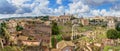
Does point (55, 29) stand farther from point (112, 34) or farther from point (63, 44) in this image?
point (112, 34)

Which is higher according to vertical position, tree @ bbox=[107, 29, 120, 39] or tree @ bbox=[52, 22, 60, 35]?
tree @ bbox=[52, 22, 60, 35]

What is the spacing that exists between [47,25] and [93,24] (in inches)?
21.6

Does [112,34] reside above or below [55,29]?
below

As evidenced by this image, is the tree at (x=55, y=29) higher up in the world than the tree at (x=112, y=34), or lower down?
higher up

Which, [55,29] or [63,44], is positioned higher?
[55,29]

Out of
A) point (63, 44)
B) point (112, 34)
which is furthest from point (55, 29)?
point (112, 34)

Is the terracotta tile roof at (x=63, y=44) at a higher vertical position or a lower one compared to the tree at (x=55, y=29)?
lower

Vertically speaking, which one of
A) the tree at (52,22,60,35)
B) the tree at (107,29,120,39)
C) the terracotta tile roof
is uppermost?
the tree at (52,22,60,35)

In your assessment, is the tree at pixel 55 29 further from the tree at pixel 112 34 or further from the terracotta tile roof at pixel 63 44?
the tree at pixel 112 34

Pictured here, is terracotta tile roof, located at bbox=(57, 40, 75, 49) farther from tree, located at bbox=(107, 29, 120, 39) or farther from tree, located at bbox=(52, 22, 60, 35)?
tree, located at bbox=(107, 29, 120, 39)

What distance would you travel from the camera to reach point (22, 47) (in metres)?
2.86

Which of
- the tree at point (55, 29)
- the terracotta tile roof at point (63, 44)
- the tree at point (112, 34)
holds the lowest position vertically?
the terracotta tile roof at point (63, 44)

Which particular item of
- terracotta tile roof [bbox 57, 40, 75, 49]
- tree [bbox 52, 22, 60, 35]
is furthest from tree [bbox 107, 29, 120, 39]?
tree [bbox 52, 22, 60, 35]

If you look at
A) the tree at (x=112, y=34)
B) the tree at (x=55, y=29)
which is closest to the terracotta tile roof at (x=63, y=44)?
the tree at (x=55, y=29)
